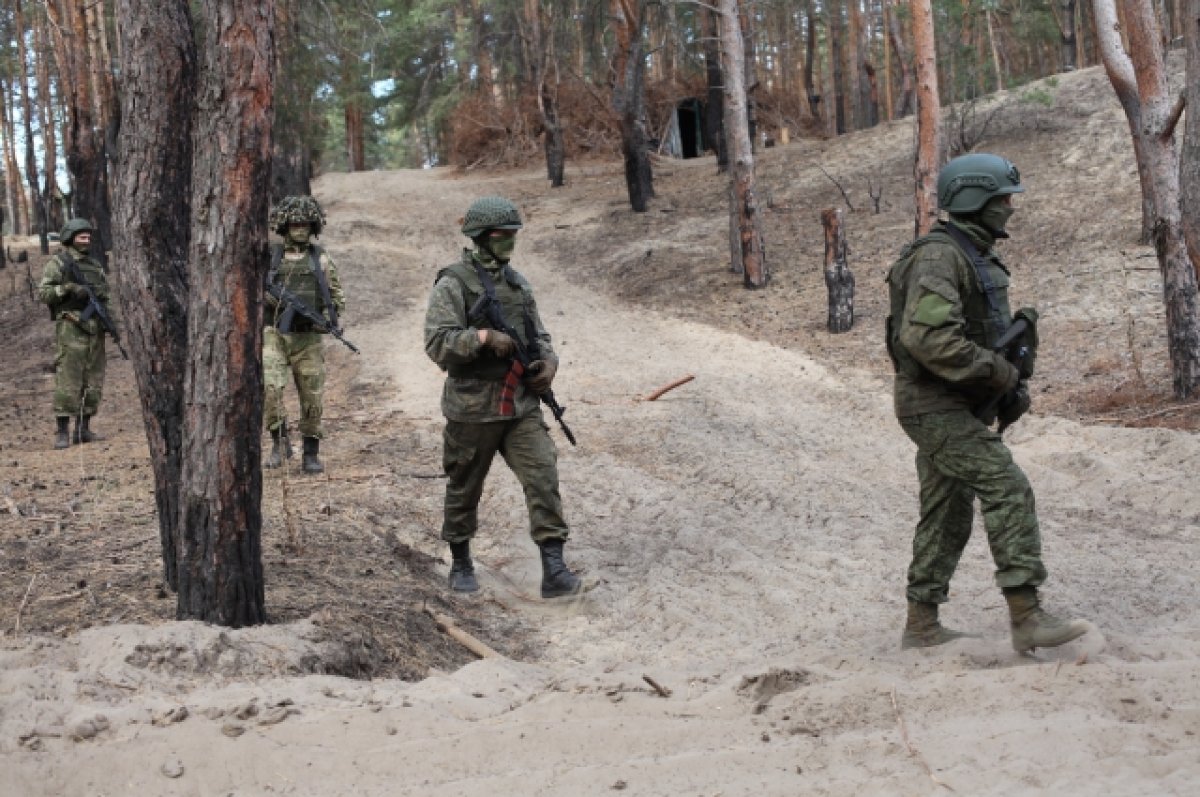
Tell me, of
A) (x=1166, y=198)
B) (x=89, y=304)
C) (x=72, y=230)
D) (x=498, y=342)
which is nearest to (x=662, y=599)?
(x=498, y=342)

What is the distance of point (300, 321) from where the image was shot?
9539 millimetres

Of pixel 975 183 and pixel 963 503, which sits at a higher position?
pixel 975 183

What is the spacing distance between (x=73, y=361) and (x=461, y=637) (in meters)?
7.28

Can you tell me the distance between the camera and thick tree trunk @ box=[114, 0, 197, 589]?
541 cm

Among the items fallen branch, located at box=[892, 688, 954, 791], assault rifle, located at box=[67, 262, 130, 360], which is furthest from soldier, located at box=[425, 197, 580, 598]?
assault rifle, located at box=[67, 262, 130, 360]

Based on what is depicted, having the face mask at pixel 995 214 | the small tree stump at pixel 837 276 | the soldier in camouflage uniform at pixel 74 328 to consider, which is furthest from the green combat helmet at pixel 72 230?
the face mask at pixel 995 214

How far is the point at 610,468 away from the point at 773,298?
7957 millimetres

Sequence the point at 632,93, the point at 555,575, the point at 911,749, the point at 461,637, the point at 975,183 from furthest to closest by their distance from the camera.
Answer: the point at 632,93 < the point at 555,575 < the point at 461,637 < the point at 975,183 < the point at 911,749

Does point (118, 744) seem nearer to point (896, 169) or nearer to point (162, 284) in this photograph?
point (162, 284)

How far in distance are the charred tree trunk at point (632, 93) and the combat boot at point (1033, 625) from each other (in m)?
18.0

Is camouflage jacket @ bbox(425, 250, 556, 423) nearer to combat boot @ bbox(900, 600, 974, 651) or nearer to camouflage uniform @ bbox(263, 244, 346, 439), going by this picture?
combat boot @ bbox(900, 600, 974, 651)

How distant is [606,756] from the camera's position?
4.00 m

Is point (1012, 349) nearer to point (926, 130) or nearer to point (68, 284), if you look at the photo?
point (68, 284)

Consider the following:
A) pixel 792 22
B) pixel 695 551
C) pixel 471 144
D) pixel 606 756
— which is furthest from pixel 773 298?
pixel 792 22
